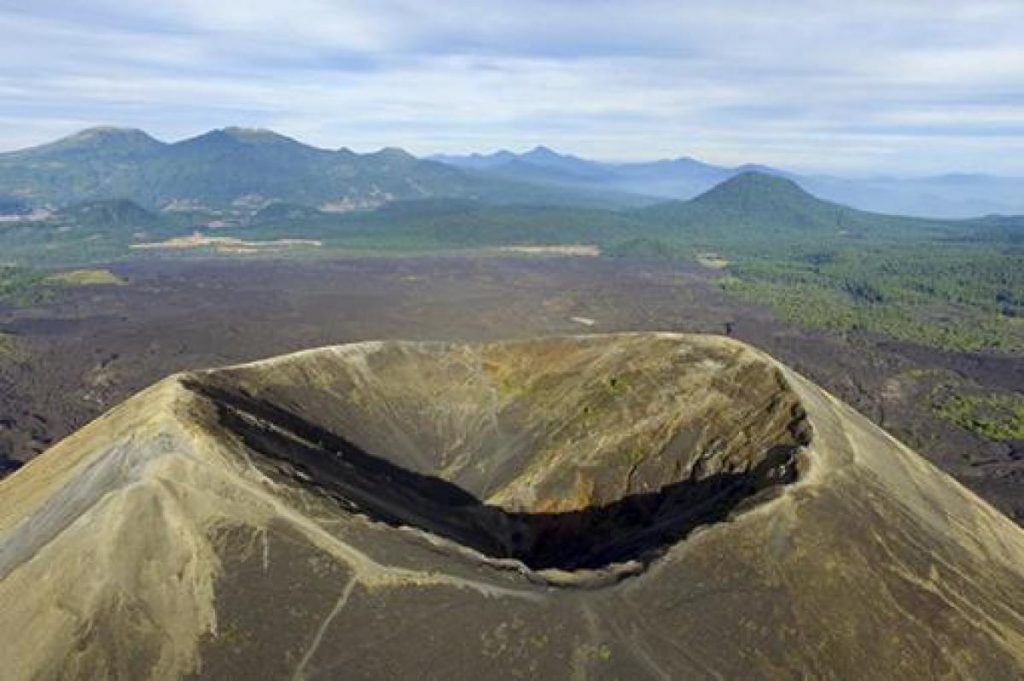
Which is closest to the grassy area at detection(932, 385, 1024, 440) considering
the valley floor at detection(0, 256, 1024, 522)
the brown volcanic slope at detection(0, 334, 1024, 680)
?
the valley floor at detection(0, 256, 1024, 522)

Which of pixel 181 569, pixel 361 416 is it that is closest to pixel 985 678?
pixel 181 569

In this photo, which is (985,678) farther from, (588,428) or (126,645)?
(126,645)

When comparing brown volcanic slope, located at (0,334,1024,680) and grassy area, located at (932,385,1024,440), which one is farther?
grassy area, located at (932,385,1024,440)

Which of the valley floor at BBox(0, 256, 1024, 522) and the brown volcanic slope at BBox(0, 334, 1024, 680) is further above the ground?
the brown volcanic slope at BBox(0, 334, 1024, 680)

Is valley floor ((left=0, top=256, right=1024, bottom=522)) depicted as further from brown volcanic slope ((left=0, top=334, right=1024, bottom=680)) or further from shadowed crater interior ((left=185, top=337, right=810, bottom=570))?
brown volcanic slope ((left=0, top=334, right=1024, bottom=680))

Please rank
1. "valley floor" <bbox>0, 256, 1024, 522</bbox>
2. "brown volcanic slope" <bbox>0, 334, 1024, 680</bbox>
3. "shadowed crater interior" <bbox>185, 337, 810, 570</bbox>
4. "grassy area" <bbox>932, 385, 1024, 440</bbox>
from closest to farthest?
"brown volcanic slope" <bbox>0, 334, 1024, 680</bbox>, "shadowed crater interior" <bbox>185, 337, 810, 570</bbox>, "valley floor" <bbox>0, 256, 1024, 522</bbox>, "grassy area" <bbox>932, 385, 1024, 440</bbox>

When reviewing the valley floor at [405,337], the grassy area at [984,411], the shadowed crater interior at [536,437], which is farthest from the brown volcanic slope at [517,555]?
the grassy area at [984,411]

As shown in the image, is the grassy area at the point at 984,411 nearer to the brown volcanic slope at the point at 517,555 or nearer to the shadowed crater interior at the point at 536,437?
the brown volcanic slope at the point at 517,555
